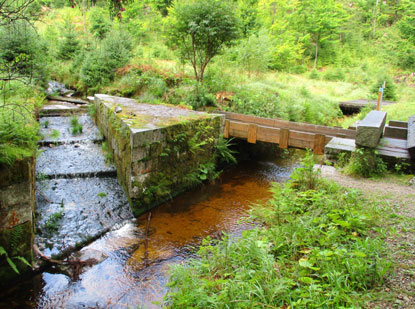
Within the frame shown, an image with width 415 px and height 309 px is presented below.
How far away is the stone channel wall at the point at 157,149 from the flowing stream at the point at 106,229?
332 mm

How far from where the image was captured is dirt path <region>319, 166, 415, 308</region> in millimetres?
2075

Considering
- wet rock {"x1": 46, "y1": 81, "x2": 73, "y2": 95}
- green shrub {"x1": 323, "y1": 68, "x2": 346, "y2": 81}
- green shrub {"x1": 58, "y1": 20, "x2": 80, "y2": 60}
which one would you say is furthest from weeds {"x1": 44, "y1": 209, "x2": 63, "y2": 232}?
green shrub {"x1": 323, "y1": 68, "x2": 346, "y2": 81}

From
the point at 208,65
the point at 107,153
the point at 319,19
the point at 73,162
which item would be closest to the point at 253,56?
the point at 208,65

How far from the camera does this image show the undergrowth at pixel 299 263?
2.25 metres

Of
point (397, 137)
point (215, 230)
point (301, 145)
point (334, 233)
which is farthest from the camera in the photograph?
point (301, 145)

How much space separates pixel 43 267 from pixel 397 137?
7.23 meters

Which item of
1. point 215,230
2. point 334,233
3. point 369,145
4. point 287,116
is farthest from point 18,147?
point 287,116

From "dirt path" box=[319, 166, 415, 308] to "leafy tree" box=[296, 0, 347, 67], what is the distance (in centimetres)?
3037

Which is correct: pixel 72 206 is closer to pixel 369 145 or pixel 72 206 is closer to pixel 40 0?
pixel 40 0

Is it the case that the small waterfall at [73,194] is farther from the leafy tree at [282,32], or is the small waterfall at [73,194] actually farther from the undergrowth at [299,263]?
the leafy tree at [282,32]

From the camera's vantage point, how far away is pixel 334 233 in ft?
9.15

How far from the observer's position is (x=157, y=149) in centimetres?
588

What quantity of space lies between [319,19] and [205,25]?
25900mm

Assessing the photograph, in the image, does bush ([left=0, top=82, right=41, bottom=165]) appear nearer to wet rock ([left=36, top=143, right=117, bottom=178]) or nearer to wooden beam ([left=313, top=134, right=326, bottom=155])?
wet rock ([left=36, top=143, right=117, bottom=178])
